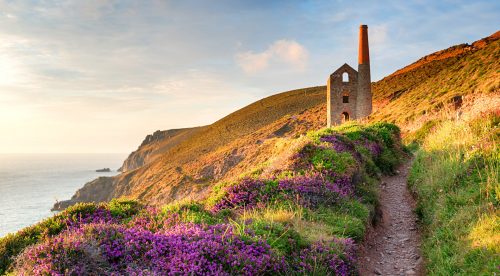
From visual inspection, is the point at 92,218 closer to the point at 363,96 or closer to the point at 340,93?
the point at 340,93

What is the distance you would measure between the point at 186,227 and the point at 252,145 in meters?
47.0

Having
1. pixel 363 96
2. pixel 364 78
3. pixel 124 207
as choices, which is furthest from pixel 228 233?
pixel 364 78

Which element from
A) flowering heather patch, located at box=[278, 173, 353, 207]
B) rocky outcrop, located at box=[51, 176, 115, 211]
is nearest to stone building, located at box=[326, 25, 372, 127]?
flowering heather patch, located at box=[278, 173, 353, 207]

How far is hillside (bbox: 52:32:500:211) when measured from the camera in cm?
4219

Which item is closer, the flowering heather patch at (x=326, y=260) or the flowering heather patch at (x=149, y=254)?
the flowering heather patch at (x=149, y=254)

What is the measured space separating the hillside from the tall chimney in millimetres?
1836

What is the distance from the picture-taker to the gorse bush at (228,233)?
4930mm

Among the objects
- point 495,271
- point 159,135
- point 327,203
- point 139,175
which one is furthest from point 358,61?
point 159,135

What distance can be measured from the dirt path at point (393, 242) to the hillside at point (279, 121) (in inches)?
673

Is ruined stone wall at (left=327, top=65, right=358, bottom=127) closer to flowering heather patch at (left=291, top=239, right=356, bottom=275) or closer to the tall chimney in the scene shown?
the tall chimney

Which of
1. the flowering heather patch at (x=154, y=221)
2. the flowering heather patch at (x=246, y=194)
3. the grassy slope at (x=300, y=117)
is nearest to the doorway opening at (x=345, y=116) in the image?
the grassy slope at (x=300, y=117)

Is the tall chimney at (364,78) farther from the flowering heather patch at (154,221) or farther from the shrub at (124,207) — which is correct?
the flowering heather patch at (154,221)

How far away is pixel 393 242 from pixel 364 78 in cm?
3938

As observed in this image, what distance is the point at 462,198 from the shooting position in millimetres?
8664
